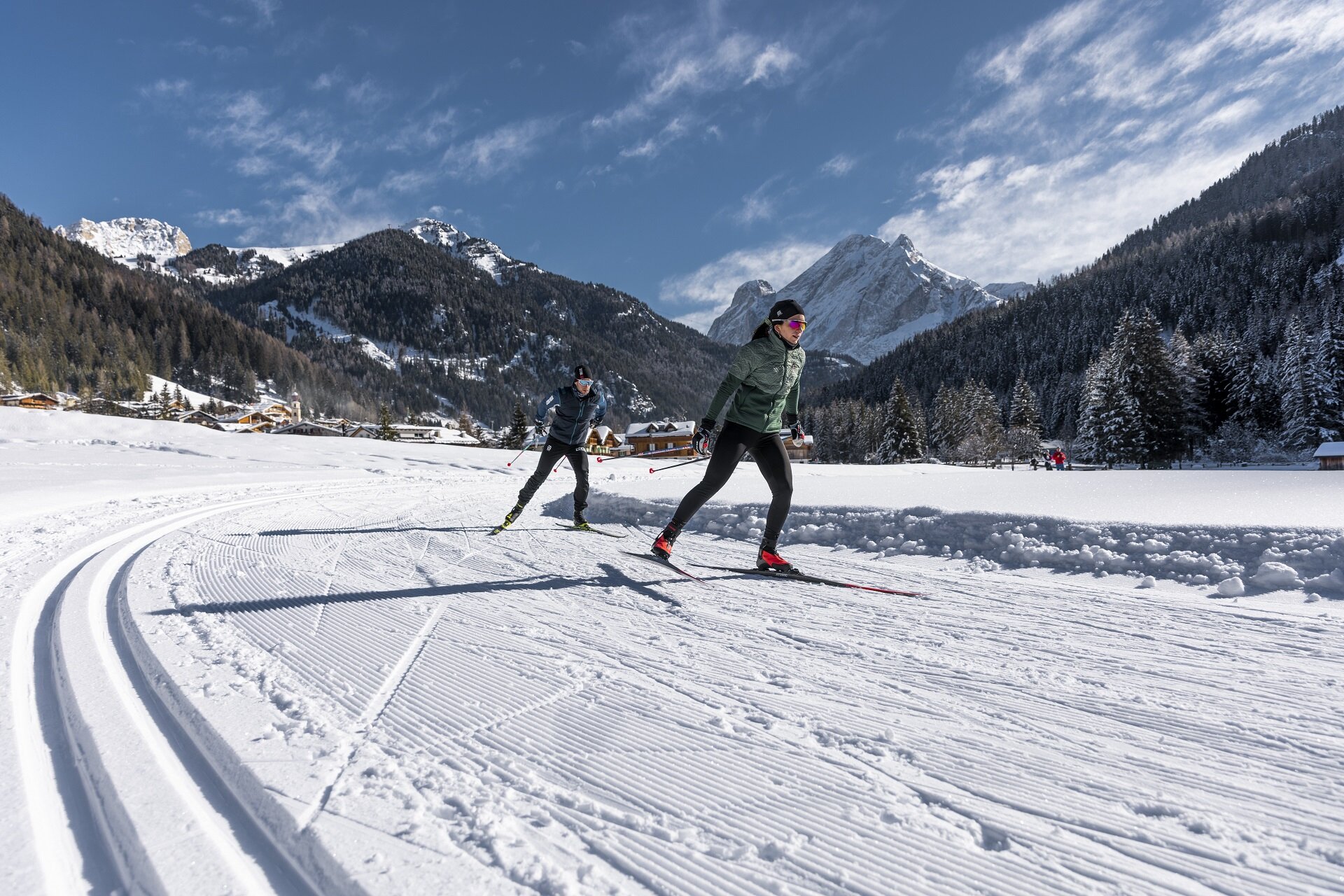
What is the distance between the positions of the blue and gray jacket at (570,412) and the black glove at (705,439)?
8.69 feet

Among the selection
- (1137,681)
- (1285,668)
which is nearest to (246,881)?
(1137,681)

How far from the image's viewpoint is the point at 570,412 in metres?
7.71

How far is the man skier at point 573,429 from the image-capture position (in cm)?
759

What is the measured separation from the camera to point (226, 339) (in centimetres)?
12631

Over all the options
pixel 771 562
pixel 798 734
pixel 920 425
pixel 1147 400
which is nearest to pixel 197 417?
pixel 920 425

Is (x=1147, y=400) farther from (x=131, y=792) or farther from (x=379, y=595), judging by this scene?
(x=131, y=792)

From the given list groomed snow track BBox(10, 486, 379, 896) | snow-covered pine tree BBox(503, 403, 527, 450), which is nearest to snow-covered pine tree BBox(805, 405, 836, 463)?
snow-covered pine tree BBox(503, 403, 527, 450)

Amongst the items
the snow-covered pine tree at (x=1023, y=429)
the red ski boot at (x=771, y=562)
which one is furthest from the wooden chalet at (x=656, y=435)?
the red ski boot at (x=771, y=562)

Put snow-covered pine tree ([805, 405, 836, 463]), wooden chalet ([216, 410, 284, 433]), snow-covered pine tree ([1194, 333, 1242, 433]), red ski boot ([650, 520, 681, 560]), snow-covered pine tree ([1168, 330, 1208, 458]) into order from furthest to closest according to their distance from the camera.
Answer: wooden chalet ([216, 410, 284, 433])
snow-covered pine tree ([805, 405, 836, 463])
snow-covered pine tree ([1194, 333, 1242, 433])
snow-covered pine tree ([1168, 330, 1208, 458])
red ski boot ([650, 520, 681, 560])

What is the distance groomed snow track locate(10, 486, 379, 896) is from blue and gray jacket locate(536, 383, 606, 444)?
16.6ft

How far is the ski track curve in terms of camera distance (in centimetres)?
143

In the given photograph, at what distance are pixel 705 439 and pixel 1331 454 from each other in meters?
45.1

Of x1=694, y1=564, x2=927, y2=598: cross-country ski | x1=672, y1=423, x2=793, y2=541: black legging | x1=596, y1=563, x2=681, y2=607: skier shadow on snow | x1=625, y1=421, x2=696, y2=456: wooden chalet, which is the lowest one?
x1=596, y1=563, x2=681, y2=607: skier shadow on snow

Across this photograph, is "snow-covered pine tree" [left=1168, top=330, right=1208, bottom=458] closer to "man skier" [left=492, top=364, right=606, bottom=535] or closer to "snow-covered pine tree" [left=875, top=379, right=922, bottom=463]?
"snow-covered pine tree" [left=875, top=379, right=922, bottom=463]
